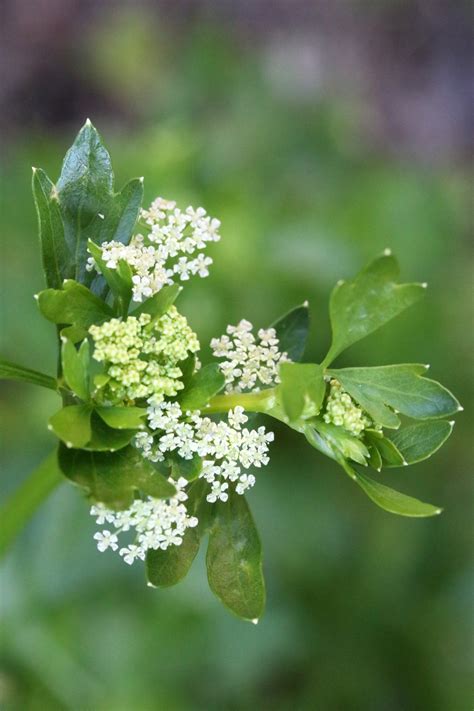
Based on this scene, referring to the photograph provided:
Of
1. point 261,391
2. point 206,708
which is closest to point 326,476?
point 206,708

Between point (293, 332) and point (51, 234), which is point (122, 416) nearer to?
point (51, 234)

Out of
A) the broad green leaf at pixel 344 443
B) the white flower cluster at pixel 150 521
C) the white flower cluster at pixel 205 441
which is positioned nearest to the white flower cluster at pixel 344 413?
the broad green leaf at pixel 344 443

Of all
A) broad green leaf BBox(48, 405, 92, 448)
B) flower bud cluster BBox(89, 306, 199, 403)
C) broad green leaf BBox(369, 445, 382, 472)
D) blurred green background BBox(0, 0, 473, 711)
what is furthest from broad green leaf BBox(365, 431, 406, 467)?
blurred green background BBox(0, 0, 473, 711)

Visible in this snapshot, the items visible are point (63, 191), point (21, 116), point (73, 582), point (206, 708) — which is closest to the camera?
point (63, 191)

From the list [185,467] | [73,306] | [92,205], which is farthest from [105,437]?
[92,205]

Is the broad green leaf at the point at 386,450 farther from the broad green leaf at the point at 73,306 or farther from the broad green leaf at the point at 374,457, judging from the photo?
the broad green leaf at the point at 73,306

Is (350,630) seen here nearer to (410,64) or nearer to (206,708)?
(206,708)
